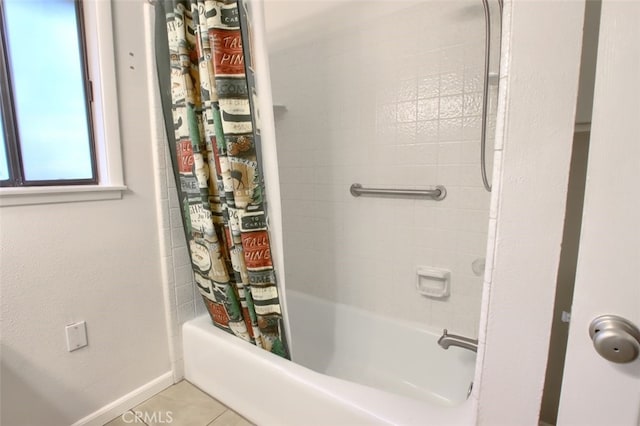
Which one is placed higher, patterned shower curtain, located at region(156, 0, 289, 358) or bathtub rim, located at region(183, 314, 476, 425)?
patterned shower curtain, located at region(156, 0, 289, 358)

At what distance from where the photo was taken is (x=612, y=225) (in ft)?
1.30

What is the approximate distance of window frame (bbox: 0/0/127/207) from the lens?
1146 millimetres

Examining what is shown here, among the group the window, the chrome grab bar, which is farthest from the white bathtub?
the window

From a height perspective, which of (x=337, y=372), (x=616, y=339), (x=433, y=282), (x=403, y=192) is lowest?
(x=337, y=372)

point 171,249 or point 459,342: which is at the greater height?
point 171,249

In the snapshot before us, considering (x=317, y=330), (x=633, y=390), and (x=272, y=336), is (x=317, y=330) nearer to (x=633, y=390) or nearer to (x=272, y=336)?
(x=272, y=336)

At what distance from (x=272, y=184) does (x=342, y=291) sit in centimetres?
97

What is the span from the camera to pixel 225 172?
1109mm

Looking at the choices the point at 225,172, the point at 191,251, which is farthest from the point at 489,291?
the point at 191,251

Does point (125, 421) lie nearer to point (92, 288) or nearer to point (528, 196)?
point (92, 288)

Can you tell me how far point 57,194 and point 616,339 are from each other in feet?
4.96

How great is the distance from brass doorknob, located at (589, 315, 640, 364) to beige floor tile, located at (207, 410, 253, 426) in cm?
127

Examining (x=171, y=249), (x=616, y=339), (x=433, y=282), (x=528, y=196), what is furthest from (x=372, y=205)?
(x=616, y=339)

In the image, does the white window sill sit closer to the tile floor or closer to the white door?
the tile floor
